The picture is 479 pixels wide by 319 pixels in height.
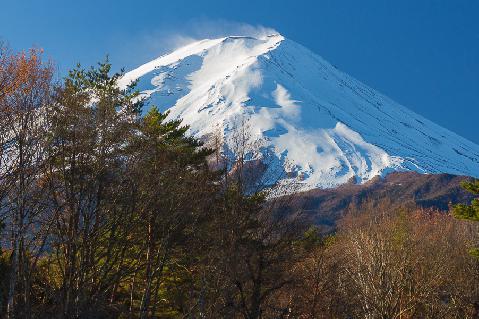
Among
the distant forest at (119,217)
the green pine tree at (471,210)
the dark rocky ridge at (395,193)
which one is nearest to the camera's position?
the distant forest at (119,217)

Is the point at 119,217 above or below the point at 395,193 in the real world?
below

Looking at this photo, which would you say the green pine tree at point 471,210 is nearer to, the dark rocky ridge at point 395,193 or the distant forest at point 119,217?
the distant forest at point 119,217

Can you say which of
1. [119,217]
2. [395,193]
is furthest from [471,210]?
[395,193]

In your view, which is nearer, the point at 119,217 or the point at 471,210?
the point at 119,217

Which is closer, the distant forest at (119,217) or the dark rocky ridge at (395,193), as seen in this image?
the distant forest at (119,217)

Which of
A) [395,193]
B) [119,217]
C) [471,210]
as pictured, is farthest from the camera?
[395,193]

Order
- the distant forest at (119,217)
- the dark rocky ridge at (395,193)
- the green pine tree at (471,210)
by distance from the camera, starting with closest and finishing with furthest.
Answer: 1. the distant forest at (119,217)
2. the green pine tree at (471,210)
3. the dark rocky ridge at (395,193)

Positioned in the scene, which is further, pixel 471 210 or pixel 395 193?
pixel 395 193

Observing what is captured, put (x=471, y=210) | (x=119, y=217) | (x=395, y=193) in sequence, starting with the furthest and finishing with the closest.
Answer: (x=395, y=193) → (x=471, y=210) → (x=119, y=217)

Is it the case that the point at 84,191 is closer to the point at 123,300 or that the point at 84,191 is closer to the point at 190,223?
the point at 190,223

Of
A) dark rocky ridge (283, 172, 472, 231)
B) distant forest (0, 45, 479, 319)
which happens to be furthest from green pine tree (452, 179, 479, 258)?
dark rocky ridge (283, 172, 472, 231)

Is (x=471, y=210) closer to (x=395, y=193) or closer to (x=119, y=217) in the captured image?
(x=119, y=217)

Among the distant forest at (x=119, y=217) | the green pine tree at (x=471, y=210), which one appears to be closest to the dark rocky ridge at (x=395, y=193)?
the distant forest at (x=119, y=217)

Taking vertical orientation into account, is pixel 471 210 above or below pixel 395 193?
below
